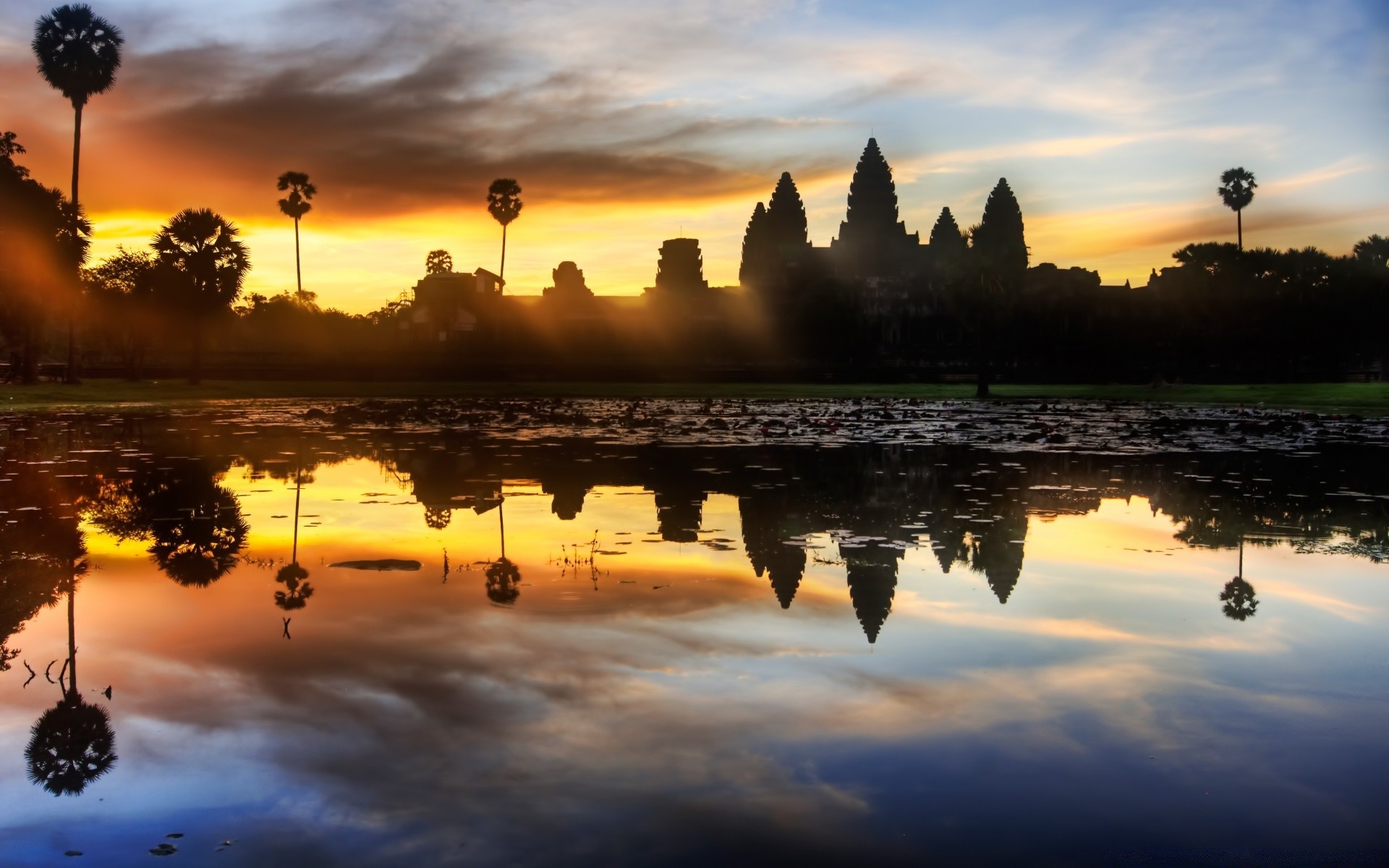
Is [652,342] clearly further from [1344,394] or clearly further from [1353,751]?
[1353,751]

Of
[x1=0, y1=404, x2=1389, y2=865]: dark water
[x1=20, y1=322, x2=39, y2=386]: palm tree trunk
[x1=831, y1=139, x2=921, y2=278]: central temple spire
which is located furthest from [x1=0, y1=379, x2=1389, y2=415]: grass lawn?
[x1=831, y1=139, x2=921, y2=278]: central temple spire

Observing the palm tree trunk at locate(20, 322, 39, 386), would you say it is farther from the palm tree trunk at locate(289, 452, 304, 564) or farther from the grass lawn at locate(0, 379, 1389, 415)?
the palm tree trunk at locate(289, 452, 304, 564)

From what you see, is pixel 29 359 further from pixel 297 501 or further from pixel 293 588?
pixel 293 588

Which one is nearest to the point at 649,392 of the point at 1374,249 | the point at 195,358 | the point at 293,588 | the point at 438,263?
the point at 195,358

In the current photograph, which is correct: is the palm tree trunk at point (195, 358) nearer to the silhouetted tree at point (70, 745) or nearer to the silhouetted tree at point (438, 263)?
the silhouetted tree at point (70, 745)

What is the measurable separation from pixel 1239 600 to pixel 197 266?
204ft

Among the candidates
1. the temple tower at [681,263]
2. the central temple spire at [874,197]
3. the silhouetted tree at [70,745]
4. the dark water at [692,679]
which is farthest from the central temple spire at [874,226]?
the silhouetted tree at [70,745]

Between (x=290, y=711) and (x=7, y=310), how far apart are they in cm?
5742

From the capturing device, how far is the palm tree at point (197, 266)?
61.2 m

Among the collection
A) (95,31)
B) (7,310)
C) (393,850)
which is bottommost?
(393,850)

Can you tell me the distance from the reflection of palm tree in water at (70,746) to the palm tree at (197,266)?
59.3m

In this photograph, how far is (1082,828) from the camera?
414cm

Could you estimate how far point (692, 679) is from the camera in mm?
6020

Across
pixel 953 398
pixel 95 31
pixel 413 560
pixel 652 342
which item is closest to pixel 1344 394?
pixel 953 398
